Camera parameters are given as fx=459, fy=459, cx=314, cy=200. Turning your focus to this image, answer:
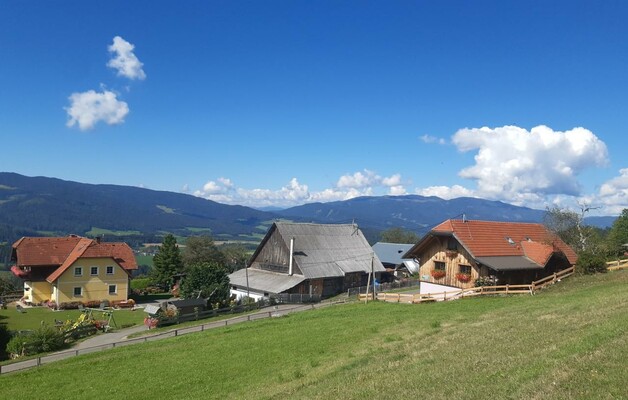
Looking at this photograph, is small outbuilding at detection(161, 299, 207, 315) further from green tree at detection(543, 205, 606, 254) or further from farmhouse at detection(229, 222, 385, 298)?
green tree at detection(543, 205, 606, 254)

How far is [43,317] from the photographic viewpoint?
49.0 m

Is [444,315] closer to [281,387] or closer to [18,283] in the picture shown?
[281,387]

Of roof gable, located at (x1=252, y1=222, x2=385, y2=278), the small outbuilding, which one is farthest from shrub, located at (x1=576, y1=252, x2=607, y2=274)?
the small outbuilding

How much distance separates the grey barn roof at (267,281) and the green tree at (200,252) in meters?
23.5

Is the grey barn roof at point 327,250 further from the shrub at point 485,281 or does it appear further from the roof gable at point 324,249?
the shrub at point 485,281

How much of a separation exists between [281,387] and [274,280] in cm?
4166

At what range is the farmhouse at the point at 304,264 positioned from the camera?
185 feet

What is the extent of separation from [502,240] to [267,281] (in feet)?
93.2

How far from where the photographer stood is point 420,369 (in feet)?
46.6

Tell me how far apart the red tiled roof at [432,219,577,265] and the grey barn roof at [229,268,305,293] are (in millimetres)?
19505

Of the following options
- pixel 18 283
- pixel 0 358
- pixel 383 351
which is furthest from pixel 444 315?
pixel 18 283

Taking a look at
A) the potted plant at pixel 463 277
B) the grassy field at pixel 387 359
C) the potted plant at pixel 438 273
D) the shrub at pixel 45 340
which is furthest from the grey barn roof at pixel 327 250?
the shrub at pixel 45 340

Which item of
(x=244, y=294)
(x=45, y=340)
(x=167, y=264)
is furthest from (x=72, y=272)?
(x=45, y=340)

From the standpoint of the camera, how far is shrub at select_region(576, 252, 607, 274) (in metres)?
38.7
